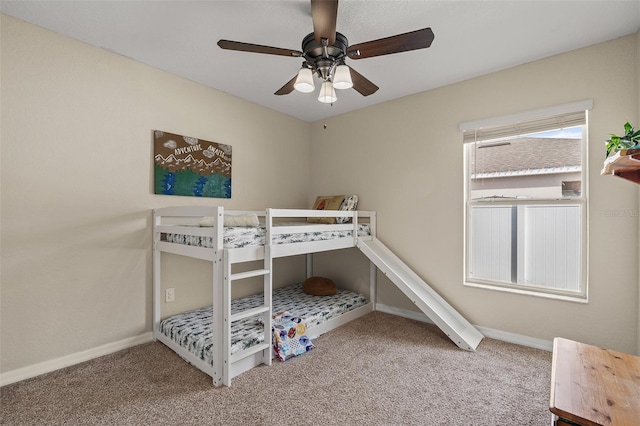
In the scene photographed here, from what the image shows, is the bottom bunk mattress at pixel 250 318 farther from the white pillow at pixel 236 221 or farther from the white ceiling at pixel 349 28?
the white ceiling at pixel 349 28

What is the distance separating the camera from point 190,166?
9.53 ft

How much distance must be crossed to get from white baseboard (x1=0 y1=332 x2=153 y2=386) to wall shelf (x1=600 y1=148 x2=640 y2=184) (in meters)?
3.30

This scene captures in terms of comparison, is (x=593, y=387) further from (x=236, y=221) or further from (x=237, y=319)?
(x=236, y=221)

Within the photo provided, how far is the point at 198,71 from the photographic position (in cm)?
273

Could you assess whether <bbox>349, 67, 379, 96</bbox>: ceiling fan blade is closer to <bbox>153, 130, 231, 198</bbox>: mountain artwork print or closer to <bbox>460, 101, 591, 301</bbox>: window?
<bbox>460, 101, 591, 301</bbox>: window

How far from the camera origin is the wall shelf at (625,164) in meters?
1.09

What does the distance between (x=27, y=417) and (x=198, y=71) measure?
268cm

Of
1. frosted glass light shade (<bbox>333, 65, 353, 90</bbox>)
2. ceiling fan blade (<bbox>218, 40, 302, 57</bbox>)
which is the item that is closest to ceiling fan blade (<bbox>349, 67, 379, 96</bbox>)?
frosted glass light shade (<bbox>333, 65, 353, 90</bbox>)

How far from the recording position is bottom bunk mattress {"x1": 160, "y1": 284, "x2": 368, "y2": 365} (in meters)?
2.21

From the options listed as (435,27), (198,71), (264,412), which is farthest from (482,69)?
(264,412)

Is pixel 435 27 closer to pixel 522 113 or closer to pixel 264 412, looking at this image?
pixel 522 113

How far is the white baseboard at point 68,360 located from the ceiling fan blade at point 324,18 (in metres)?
2.71

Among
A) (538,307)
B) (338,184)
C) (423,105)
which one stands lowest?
(538,307)

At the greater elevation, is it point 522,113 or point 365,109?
point 365,109
